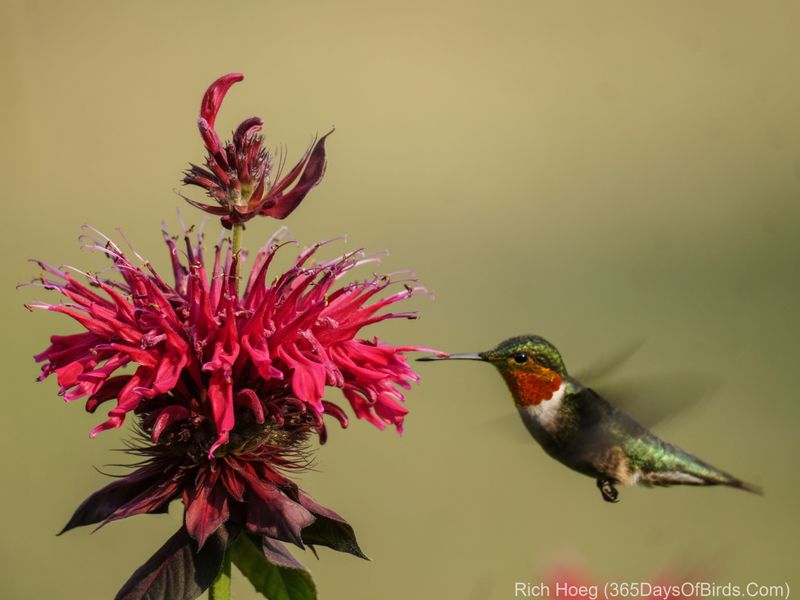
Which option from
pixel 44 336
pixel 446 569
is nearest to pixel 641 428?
pixel 446 569

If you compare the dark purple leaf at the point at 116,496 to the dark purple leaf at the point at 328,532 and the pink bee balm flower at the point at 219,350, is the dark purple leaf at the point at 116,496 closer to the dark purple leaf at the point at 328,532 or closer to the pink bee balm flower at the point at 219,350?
the pink bee balm flower at the point at 219,350

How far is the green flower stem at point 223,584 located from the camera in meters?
1.58

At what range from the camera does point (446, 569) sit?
16.1 feet

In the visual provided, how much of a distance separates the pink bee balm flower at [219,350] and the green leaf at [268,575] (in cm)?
20

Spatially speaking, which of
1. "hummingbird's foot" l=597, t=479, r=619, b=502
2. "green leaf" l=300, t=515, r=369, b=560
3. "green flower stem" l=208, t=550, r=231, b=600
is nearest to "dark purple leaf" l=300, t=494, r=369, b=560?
"green leaf" l=300, t=515, r=369, b=560

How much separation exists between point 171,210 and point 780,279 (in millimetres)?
4604

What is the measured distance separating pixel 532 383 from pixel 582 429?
0.13 metres

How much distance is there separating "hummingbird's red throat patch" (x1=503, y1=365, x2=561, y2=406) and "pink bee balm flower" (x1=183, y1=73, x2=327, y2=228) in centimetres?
51

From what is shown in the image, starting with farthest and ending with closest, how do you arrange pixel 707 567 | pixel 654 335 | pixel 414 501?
pixel 654 335 → pixel 414 501 → pixel 707 567

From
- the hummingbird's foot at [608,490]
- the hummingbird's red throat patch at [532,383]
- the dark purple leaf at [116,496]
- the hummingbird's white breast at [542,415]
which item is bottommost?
the hummingbird's foot at [608,490]

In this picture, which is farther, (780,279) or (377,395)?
(780,279)

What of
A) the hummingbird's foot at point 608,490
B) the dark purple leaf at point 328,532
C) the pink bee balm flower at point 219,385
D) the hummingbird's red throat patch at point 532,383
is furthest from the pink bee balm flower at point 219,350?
the hummingbird's foot at point 608,490

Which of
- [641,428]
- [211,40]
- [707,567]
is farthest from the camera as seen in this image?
[211,40]

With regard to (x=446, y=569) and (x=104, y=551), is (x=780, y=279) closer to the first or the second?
(x=446, y=569)
